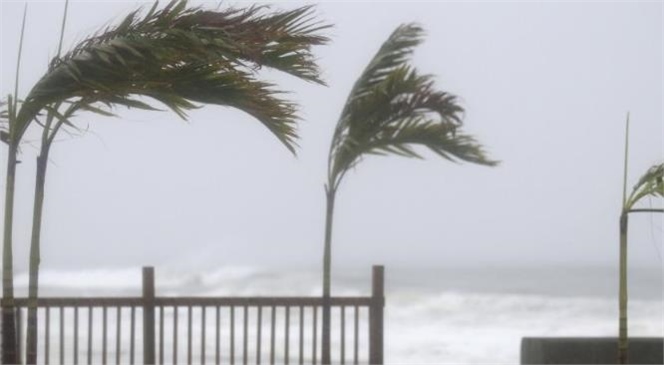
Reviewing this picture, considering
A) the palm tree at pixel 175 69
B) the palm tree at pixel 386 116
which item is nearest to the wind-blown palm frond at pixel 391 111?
the palm tree at pixel 386 116

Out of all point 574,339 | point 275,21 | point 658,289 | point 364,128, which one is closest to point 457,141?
point 364,128

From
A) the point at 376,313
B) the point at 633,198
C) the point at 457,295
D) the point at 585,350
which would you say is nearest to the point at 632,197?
the point at 633,198

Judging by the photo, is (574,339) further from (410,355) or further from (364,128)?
(410,355)

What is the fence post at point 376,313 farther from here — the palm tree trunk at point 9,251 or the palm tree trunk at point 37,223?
the palm tree trunk at point 37,223

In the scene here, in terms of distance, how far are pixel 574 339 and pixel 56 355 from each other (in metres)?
12.7

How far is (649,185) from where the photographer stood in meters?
9.12

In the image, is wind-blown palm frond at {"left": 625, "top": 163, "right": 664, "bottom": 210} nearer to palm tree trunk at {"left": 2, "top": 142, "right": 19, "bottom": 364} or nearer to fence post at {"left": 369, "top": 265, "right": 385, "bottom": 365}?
fence post at {"left": 369, "top": 265, "right": 385, "bottom": 365}

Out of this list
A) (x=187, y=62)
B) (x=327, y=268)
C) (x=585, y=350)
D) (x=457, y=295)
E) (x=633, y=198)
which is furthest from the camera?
(x=457, y=295)

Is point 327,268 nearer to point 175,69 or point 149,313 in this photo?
point 149,313

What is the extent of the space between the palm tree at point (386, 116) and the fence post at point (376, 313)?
0.34m

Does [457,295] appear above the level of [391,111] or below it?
below

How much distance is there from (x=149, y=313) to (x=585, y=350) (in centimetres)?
329

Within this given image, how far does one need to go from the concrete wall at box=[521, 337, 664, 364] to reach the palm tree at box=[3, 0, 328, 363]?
3.62 m

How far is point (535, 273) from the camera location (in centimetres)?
4478
